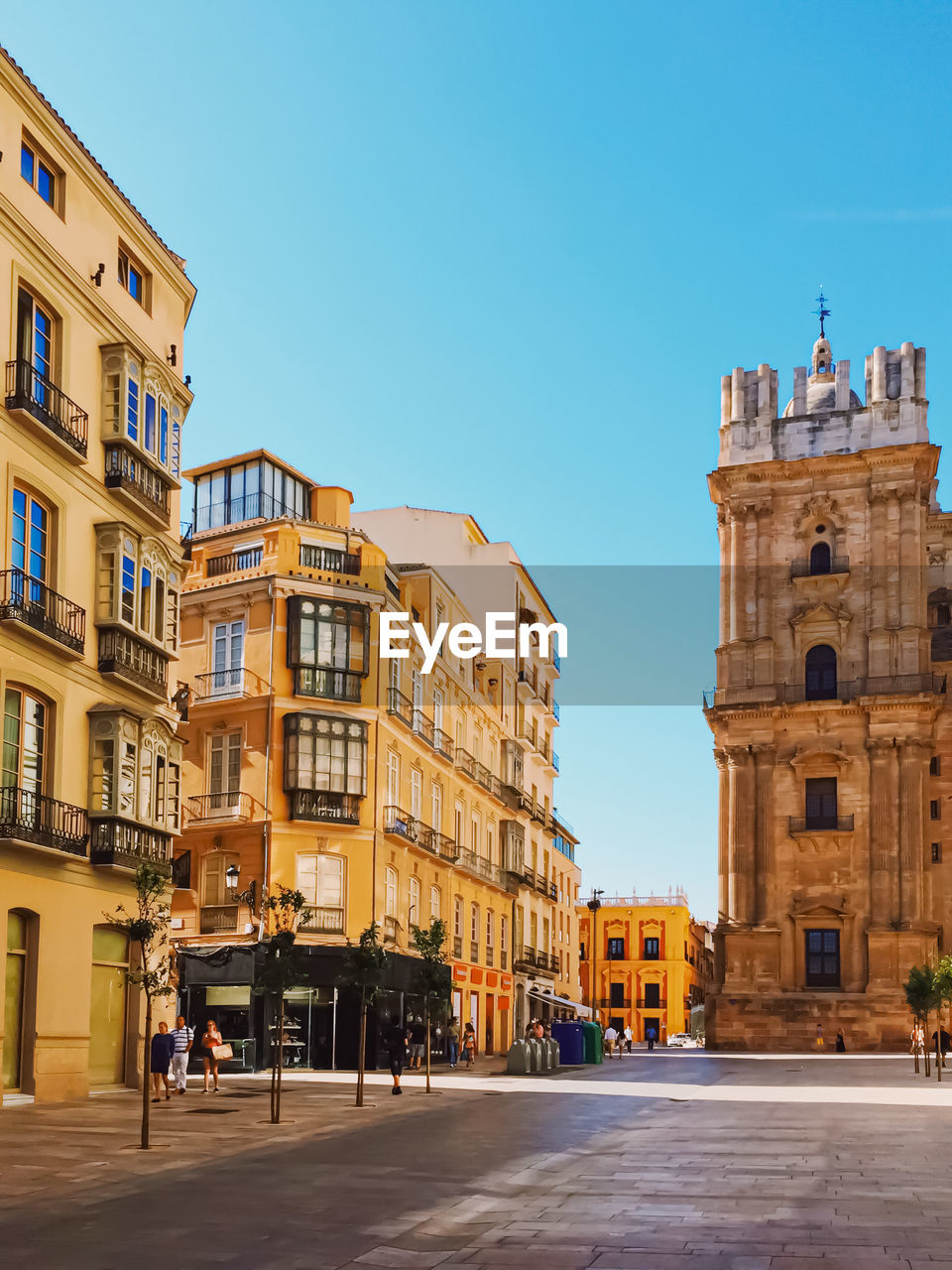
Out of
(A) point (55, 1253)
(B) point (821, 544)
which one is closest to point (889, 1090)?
(A) point (55, 1253)

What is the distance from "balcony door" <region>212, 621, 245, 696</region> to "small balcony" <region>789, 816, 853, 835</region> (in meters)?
31.9

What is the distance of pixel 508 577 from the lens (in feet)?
210

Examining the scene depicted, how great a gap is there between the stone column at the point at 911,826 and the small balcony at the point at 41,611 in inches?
1763

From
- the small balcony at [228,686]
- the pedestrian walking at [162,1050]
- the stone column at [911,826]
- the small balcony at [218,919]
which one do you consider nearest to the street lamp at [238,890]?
the small balcony at [218,919]

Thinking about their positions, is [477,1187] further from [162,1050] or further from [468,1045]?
[468,1045]

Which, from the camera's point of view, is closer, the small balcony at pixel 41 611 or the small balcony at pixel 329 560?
the small balcony at pixel 41 611

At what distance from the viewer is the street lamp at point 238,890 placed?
38906 millimetres

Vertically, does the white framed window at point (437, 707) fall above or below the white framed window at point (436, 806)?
above

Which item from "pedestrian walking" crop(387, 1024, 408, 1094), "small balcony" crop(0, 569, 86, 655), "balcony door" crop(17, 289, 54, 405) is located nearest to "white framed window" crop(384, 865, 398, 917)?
"pedestrian walking" crop(387, 1024, 408, 1094)

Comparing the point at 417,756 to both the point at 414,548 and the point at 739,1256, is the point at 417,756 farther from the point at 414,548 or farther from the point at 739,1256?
the point at 739,1256

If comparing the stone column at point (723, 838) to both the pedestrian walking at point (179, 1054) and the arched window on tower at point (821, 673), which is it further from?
the pedestrian walking at point (179, 1054)

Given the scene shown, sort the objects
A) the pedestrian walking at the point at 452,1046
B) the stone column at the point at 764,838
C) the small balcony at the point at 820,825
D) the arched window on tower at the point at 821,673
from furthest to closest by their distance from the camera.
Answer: the arched window on tower at the point at 821,673 < the stone column at the point at 764,838 < the small balcony at the point at 820,825 < the pedestrian walking at the point at 452,1046

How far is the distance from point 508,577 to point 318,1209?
5148 centimetres

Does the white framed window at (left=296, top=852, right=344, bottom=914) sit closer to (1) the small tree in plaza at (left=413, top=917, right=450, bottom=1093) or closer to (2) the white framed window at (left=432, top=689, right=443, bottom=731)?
(2) the white framed window at (left=432, top=689, right=443, bottom=731)
